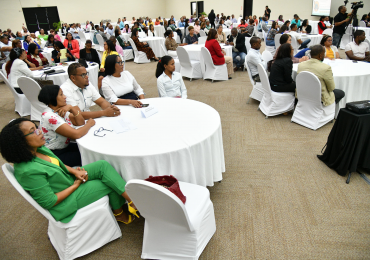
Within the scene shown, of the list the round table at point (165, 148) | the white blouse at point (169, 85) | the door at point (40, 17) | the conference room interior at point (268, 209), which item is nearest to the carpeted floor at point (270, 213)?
the conference room interior at point (268, 209)

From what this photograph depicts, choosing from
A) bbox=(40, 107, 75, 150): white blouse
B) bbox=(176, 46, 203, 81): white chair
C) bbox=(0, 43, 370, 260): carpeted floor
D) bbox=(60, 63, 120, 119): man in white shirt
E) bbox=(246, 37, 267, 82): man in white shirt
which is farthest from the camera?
bbox=(176, 46, 203, 81): white chair

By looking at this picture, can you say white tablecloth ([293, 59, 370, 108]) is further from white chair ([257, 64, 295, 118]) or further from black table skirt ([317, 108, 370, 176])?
black table skirt ([317, 108, 370, 176])

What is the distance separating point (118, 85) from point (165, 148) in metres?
1.56

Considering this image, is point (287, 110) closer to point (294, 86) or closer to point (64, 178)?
point (294, 86)

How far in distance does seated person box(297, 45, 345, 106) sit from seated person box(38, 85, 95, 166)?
8.95 feet

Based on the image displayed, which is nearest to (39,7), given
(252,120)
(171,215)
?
(252,120)

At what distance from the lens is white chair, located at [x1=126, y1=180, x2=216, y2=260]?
1.36 metres

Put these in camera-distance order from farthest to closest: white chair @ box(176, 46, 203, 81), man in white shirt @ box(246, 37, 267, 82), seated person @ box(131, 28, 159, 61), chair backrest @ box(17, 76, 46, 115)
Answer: seated person @ box(131, 28, 159, 61) < white chair @ box(176, 46, 203, 81) < man in white shirt @ box(246, 37, 267, 82) < chair backrest @ box(17, 76, 46, 115)

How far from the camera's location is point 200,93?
5.12m

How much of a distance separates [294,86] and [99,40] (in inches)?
338

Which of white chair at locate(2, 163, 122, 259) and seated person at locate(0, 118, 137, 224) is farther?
white chair at locate(2, 163, 122, 259)

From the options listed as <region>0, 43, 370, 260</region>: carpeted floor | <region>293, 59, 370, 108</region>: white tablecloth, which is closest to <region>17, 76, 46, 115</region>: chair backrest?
<region>0, 43, 370, 260</region>: carpeted floor

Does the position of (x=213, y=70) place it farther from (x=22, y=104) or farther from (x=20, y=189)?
(x=20, y=189)

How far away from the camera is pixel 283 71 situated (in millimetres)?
3486
